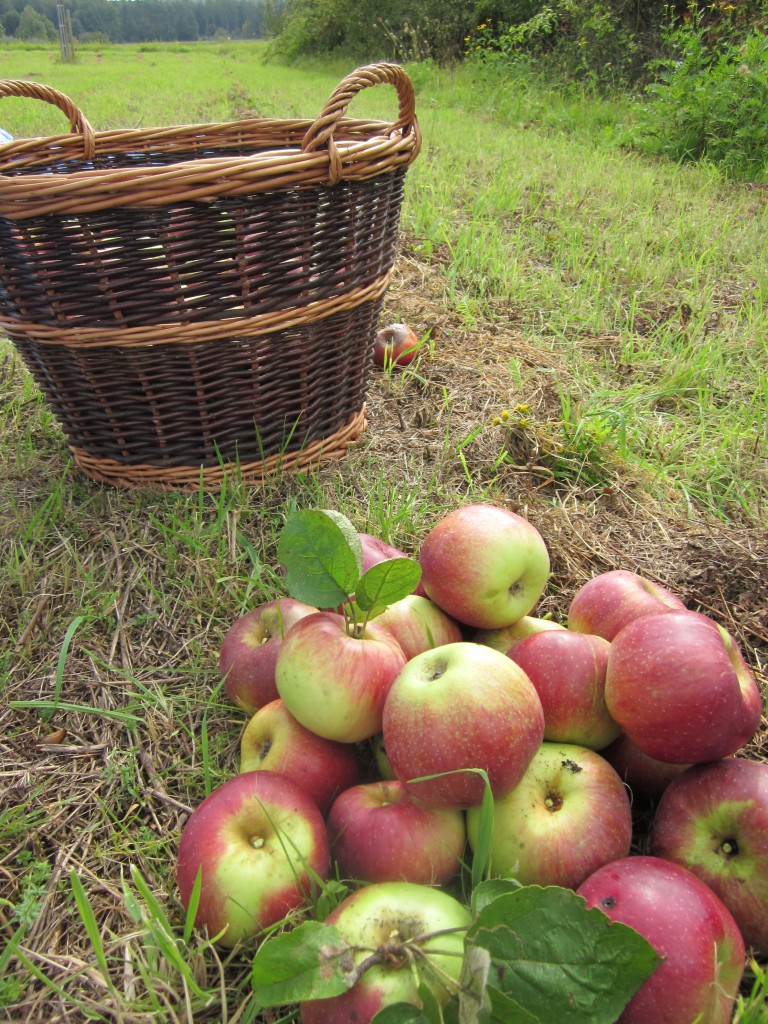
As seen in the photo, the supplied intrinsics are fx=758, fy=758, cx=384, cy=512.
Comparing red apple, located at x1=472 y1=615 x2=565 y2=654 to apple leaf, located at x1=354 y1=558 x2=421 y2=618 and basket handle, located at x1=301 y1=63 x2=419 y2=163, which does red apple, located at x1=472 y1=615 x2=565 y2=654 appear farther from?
basket handle, located at x1=301 y1=63 x2=419 y2=163

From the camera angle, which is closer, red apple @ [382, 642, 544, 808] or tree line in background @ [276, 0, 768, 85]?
red apple @ [382, 642, 544, 808]

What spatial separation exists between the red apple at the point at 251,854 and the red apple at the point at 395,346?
173 cm

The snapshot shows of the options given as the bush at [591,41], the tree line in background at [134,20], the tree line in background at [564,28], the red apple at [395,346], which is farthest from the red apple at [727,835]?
the tree line in background at [134,20]

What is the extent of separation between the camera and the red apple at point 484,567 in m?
1.19

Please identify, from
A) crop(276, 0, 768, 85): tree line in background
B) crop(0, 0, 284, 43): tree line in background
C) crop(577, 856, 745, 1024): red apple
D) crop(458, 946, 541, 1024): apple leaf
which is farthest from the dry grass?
crop(0, 0, 284, 43): tree line in background

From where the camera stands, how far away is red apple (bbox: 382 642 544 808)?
0.91 metres

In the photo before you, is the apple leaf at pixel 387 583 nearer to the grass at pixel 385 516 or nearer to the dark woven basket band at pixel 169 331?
the grass at pixel 385 516

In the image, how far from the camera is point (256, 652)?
1.24 metres

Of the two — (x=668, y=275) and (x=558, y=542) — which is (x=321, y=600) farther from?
(x=668, y=275)

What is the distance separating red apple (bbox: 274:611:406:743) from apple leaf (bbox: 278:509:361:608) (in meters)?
0.04

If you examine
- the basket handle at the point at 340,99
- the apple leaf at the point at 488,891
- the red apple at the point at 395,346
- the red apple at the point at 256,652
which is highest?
the basket handle at the point at 340,99

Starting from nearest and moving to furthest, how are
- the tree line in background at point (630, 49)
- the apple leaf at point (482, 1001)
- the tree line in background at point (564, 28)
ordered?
1. the apple leaf at point (482, 1001)
2. the tree line in background at point (630, 49)
3. the tree line in background at point (564, 28)

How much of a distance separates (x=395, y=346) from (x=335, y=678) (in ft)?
5.56

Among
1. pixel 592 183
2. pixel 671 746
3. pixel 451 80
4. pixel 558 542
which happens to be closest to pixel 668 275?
pixel 592 183
